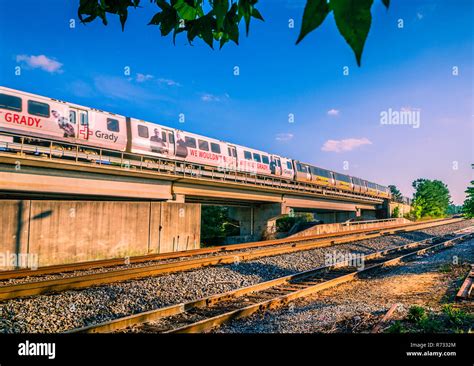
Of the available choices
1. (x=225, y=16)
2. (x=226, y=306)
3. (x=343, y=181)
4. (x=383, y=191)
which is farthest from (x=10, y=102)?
(x=383, y=191)

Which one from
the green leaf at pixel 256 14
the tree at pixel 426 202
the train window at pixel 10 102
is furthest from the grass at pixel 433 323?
the tree at pixel 426 202

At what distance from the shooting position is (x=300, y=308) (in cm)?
921

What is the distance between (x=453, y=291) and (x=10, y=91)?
67.5ft

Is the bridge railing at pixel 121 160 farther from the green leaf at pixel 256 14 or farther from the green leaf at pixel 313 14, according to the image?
the green leaf at pixel 313 14

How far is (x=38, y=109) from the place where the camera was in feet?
57.0

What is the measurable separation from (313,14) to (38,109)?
64.8 ft

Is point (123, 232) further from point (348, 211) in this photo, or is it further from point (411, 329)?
point (348, 211)

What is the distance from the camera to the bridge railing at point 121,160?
1631 centimetres

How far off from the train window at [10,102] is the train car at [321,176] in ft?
108

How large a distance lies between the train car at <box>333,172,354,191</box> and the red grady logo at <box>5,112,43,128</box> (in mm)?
38821

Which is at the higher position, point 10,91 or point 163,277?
point 10,91

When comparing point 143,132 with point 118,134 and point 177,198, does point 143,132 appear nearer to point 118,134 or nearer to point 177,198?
point 118,134
